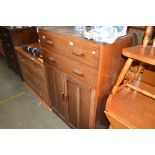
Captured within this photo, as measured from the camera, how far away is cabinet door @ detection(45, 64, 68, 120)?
1.46 meters

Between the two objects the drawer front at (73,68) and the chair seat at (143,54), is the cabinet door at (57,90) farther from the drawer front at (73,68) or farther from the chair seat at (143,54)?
the chair seat at (143,54)

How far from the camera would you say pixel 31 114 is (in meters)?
2.02

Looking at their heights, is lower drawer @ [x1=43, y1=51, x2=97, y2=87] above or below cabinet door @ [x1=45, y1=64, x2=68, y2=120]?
above

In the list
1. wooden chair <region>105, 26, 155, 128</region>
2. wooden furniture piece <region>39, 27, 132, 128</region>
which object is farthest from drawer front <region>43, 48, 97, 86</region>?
wooden chair <region>105, 26, 155, 128</region>

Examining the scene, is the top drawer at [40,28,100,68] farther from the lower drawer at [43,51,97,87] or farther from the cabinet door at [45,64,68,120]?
the cabinet door at [45,64,68,120]

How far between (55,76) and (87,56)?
2.00ft

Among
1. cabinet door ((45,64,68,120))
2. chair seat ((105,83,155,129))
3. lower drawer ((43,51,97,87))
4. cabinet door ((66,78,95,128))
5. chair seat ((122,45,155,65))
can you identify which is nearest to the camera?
chair seat ((122,45,155,65))

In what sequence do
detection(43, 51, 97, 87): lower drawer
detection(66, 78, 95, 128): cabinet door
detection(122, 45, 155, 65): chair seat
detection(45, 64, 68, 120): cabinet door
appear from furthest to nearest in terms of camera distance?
detection(45, 64, 68, 120): cabinet door → detection(66, 78, 95, 128): cabinet door → detection(43, 51, 97, 87): lower drawer → detection(122, 45, 155, 65): chair seat

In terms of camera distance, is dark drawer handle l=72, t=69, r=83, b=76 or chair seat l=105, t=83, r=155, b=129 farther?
dark drawer handle l=72, t=69, r=83, b=76

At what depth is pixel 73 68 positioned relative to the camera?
1196 millimetres

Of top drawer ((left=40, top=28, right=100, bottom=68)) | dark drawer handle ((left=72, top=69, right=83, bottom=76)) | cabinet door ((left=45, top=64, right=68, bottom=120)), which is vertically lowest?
cabinet door ((left=45, top=64, right=68, bottom=120))

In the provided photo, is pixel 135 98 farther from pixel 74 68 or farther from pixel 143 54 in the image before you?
pixel 74 68
